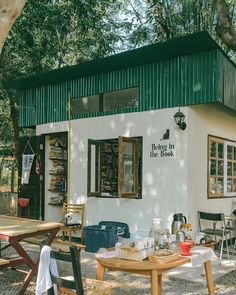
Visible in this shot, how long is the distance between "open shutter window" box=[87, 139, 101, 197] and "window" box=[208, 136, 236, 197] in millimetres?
2105

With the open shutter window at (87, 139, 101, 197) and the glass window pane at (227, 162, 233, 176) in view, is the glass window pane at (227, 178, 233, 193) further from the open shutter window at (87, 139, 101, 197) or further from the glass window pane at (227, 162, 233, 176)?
the open shutter window at (87, 139, 101, 197)

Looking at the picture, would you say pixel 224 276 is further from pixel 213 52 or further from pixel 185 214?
pixel 213 52

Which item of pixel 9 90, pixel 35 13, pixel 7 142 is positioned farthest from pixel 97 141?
pixel 7 142

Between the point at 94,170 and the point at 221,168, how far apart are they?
256 cm

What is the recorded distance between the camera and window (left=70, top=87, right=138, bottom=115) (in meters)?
7.38

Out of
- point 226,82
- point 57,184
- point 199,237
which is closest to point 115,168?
point 57,184

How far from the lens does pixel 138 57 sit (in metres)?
6.93

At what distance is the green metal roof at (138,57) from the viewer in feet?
20.2

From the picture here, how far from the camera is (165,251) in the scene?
3539 mm

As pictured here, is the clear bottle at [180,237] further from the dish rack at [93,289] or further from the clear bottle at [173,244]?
the dish rack at [93,289]

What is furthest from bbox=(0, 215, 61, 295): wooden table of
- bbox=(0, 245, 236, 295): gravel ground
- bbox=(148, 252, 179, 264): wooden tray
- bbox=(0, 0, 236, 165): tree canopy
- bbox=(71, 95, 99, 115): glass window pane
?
bbox=(0, 0, 236, 165): tree canopy

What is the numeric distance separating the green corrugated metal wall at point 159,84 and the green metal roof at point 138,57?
10 cm

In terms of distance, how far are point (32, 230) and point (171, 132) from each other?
125 inches

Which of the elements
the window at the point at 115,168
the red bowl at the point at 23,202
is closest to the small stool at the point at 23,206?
the red bowl at the point at 23,202
